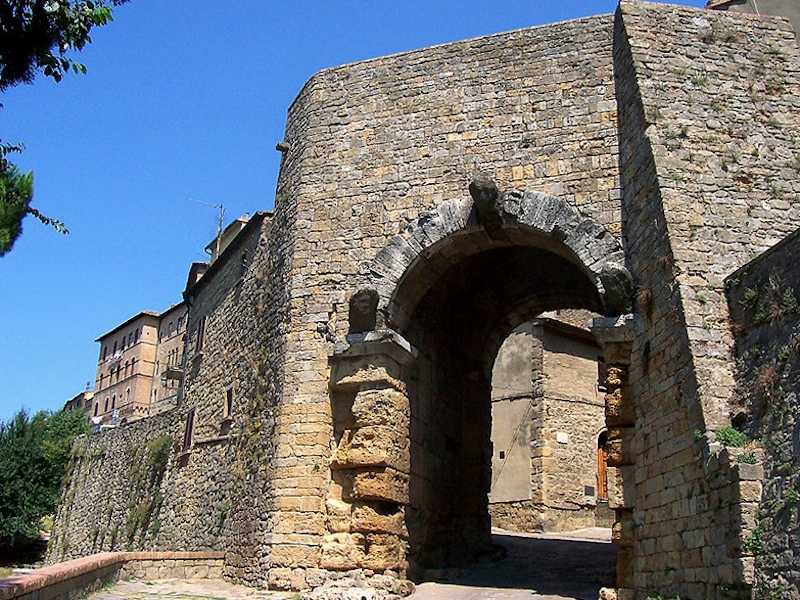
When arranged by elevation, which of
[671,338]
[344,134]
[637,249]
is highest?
[344,134]

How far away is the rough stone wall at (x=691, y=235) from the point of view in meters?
8.30

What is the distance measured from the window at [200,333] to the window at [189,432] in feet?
4.95

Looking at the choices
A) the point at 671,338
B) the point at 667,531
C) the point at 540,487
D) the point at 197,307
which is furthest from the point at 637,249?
the point at 197,307

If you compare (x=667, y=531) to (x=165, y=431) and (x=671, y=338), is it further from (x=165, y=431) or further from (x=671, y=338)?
(x=165, y=431)

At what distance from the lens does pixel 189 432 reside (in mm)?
18859

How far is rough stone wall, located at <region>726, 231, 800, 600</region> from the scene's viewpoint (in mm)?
7035

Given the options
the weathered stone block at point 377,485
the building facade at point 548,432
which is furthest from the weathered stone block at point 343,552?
the building facade at point 548,432

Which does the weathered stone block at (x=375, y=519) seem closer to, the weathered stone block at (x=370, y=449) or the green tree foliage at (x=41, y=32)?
the weathered stone block at (x=370, y=449)

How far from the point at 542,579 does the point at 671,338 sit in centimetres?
494

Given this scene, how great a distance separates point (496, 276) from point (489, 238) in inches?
110

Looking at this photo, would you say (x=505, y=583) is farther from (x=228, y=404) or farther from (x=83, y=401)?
(x=83, y=401)

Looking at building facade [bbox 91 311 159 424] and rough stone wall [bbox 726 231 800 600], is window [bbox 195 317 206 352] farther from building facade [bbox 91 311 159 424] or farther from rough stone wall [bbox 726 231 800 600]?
building facade [bbox 91 311 159 424]

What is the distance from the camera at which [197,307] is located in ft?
69.9

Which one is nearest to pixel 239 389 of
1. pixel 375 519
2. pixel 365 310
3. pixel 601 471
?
pixel 365 310
